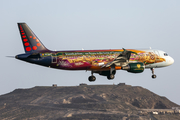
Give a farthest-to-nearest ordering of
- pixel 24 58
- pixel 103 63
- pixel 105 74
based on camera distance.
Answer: pixel 105 74 → pixel 103 63 → pixel 24 58

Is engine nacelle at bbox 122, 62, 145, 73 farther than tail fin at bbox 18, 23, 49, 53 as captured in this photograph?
Yes

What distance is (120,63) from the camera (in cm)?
6322

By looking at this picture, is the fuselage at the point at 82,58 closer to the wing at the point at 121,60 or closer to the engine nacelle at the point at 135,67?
the wing at the point at 121,60

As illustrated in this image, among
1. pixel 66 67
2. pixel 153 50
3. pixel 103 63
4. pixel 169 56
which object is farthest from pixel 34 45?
pixel 169 56

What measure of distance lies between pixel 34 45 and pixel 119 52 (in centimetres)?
1781

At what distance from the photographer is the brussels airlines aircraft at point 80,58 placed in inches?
2404

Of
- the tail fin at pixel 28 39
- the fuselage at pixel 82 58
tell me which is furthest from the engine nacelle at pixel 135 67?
the tail fin at pixel 28 39

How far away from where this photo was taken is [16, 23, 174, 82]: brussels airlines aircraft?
61.1 m

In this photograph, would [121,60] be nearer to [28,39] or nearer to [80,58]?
[80,58]

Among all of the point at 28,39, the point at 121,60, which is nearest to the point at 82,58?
the point at 121,60

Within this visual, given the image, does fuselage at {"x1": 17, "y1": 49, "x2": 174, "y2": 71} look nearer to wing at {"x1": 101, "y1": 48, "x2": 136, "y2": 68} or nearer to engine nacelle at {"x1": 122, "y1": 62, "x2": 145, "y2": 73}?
wing at {"x1": 101, "y1": 48, "x2": 136, "y2": 68}

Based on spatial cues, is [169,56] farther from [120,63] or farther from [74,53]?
[74,53]

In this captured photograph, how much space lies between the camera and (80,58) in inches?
2463

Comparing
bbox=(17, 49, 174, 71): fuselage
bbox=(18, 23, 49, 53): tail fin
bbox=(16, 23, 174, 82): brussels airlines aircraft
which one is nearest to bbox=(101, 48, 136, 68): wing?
bbox=(16, 23, 174, 82): brussels airlines aircraft
